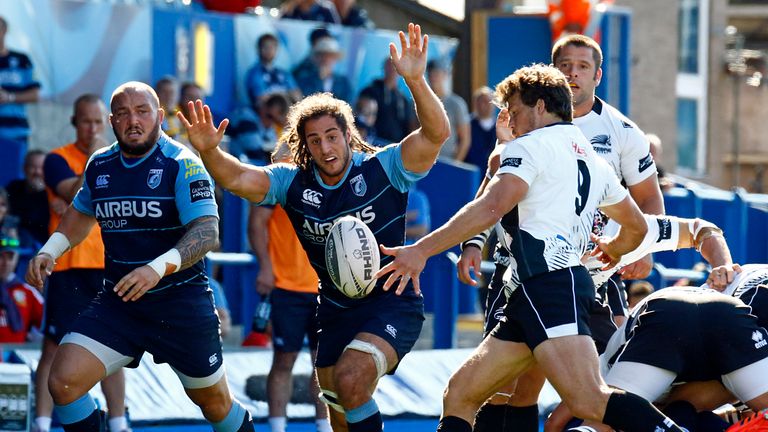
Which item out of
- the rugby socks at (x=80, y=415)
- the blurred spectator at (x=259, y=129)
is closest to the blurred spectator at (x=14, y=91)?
the blurred spectator at (x=259, y=129)

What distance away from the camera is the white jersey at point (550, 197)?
6324 mm

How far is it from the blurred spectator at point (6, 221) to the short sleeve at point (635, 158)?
4990 millimetres

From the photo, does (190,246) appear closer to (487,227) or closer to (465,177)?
(487,227)

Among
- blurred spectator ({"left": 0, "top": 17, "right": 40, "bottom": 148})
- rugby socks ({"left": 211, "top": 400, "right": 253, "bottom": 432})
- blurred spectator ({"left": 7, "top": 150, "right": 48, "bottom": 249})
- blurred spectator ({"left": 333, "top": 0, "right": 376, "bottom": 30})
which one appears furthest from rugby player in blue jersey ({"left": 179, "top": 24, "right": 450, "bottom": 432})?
blurred spectator ({"left": 333, "top": 0, "right": 376, "bottom": 30})

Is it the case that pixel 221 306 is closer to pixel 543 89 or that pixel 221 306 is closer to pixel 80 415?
pixel 80 415

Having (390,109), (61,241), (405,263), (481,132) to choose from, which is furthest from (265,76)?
(405,263)

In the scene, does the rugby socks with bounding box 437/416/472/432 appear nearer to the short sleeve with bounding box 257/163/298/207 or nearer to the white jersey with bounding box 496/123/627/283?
the white jersey with bounding box 496/123/627/283

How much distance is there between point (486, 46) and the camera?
16.7 m

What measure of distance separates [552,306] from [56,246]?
2843 mm

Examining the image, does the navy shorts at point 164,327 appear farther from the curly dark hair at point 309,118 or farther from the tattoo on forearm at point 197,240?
the curly dark hair at point 309,118

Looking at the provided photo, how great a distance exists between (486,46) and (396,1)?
2107 mm

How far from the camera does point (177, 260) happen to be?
7047 mm

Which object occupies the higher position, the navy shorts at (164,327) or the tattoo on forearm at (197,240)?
the tattoo on forearm at (197,240)

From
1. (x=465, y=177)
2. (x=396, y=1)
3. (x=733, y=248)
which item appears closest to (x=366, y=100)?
(x=465, y=177)
